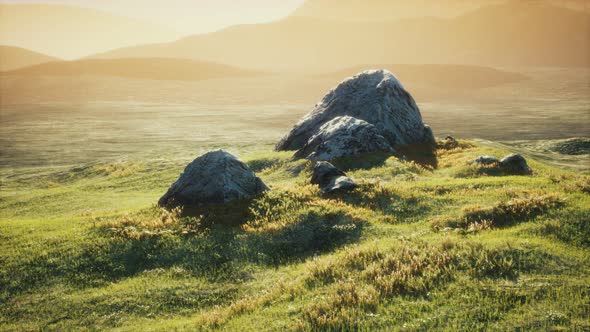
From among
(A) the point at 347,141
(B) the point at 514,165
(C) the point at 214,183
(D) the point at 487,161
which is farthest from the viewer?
(A) the point at 347,141

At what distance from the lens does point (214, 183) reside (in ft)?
78.4

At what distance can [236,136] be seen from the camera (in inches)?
4304

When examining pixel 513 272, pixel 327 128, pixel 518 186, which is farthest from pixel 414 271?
pixel 327 128

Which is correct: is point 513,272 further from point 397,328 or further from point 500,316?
point 397,328

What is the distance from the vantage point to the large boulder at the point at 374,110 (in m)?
43.6

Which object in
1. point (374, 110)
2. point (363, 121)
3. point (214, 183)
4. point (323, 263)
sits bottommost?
point (323, 263)

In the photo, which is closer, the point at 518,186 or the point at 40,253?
the point at 40,253

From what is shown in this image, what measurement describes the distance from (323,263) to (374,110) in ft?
103

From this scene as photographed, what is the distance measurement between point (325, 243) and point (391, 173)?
1493cm

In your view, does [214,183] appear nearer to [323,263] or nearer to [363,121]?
[323,263]

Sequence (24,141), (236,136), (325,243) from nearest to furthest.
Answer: (325,243) → (24,141) → (236,136)

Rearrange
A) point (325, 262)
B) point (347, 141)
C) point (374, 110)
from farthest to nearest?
point (374, 110) < point (347, 141) < point (325, 262)

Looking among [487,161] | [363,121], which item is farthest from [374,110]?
[487,161]

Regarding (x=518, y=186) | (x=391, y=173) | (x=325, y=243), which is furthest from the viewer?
(x=391, y=173)
